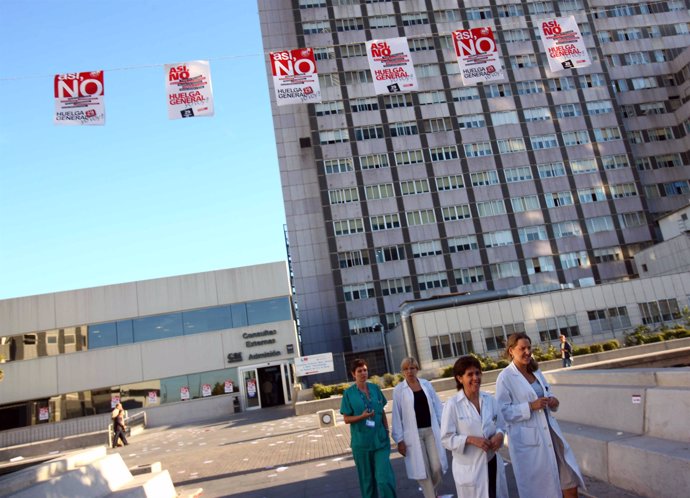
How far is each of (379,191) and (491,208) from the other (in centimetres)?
1211

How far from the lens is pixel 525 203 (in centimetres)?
5462

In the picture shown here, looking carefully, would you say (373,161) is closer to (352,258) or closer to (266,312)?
(352,258)

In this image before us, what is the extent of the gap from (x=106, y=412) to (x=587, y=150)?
53126 millimetres

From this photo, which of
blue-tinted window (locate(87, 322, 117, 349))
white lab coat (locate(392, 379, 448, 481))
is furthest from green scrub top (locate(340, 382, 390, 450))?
blue-tinted window (locate(87, 322, 117, 349))

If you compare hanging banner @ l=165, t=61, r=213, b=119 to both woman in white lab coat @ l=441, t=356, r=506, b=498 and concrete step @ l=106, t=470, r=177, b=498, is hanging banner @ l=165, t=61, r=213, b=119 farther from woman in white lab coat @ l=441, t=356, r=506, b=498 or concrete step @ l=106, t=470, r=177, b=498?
woman in white lab coat @ l=441, t=356, r=506, b=498

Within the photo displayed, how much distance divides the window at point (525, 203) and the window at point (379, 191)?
43.1 ft

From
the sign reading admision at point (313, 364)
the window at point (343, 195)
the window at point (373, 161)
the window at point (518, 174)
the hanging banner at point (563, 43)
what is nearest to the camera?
the hanging banner at point (563, 43)

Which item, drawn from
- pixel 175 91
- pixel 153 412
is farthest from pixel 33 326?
pixel 175 91

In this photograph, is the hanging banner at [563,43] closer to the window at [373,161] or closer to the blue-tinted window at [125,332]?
the blue-tinted window at [125,332]

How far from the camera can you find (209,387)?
34.8 metres

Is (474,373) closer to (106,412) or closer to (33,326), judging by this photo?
(106,412)

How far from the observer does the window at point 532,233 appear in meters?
53.7

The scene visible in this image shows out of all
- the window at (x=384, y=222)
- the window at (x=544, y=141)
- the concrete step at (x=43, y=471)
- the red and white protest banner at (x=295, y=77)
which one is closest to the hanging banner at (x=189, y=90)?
the red and white protest banner at (x=295, y=77)

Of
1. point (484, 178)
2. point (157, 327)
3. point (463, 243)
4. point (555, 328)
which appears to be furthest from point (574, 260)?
point (157, 327)
